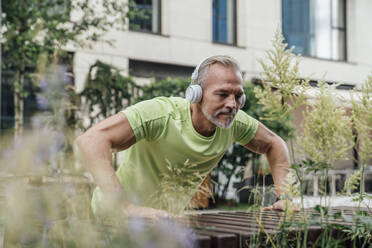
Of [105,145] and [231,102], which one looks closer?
[105,145]

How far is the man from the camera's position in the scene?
259 centimetres

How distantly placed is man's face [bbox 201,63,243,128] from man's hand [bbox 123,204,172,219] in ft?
2.66

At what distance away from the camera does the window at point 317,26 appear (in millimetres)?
18062

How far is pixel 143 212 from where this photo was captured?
1.93 m

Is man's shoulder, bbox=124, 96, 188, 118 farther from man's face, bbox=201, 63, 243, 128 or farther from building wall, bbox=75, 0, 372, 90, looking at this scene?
building wall, bbox=75, 0, 372, 90

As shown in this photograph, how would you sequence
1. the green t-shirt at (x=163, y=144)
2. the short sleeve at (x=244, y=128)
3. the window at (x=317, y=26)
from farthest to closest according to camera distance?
the window at (x=317, y=26) → the short sleeve at (x=244, y=128) → the green t-shirt at (x=163, y=144)

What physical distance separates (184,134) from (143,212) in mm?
961

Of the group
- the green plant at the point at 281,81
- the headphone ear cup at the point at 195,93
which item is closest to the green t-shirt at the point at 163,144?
the headphone ear cup at the point at 195,93

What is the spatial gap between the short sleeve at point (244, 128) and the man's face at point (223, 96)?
31 cm

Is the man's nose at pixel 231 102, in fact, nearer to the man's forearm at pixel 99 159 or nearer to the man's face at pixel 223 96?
the man's face at pixel 223 96

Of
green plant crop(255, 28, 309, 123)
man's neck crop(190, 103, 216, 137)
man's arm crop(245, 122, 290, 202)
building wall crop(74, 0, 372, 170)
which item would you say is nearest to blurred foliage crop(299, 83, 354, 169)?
green plant crop(255, 28, 309, 123)

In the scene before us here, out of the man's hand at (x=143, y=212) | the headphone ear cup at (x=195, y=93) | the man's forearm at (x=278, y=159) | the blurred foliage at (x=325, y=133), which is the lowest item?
the man's hand at (x=143, y=212)

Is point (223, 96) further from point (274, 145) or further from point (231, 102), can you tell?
Result: point (274, 145)

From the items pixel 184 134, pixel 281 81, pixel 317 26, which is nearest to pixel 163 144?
pixel 184 134
